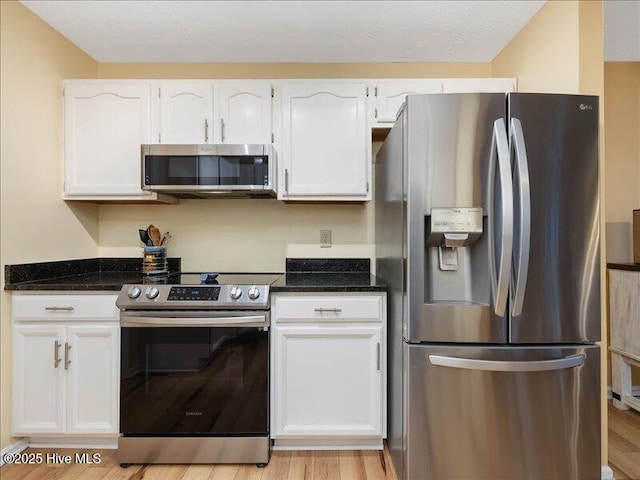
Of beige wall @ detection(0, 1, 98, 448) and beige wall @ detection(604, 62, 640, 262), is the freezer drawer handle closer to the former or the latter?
beige wall @ detection(604, 62, 640, 262)

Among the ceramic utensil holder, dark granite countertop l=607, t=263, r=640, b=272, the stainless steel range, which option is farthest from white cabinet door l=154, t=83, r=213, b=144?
dark granite countertop l=607, t=263, r=640, b=272

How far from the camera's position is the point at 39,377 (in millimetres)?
1942

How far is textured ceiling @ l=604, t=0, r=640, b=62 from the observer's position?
205 centimetres

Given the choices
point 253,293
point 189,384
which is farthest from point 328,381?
point 189,384

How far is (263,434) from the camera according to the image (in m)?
1.90

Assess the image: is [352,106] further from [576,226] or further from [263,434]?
[263,434]

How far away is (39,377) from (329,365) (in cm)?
155

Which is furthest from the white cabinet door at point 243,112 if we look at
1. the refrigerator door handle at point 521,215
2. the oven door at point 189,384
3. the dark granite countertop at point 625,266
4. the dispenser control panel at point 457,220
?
the dark granite countertop at point 625,266

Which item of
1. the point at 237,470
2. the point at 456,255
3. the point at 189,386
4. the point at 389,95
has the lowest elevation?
the point at 237,470

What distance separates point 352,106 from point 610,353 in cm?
251

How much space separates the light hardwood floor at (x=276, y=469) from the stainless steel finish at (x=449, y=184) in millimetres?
856

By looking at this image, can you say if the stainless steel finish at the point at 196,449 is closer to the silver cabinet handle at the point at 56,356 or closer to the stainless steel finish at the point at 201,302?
the silver cabinet handle at the point at 56,356

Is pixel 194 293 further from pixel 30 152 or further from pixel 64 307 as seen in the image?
pixel 30 152

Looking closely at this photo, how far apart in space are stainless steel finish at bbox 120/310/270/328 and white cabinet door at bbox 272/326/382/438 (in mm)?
158
